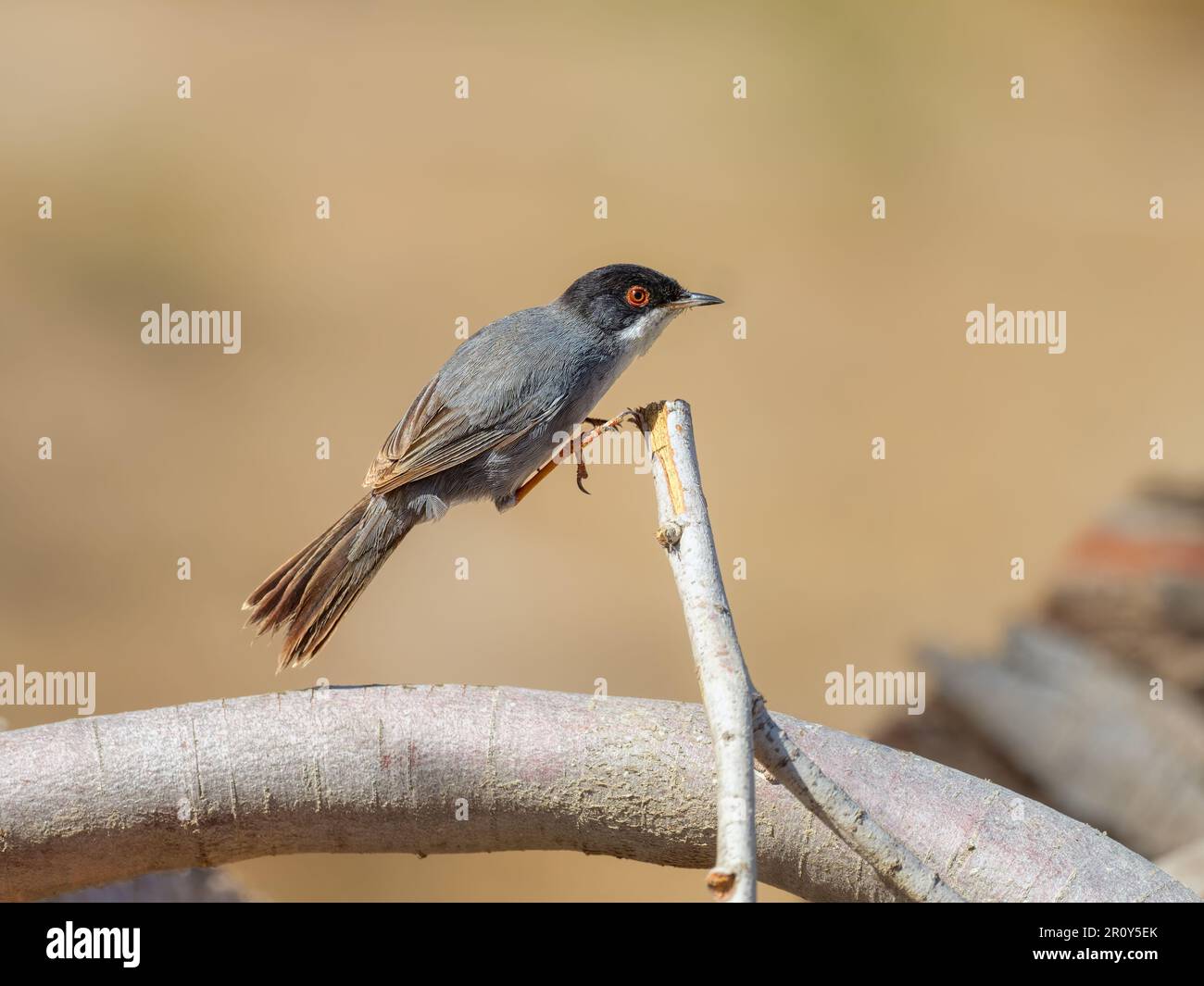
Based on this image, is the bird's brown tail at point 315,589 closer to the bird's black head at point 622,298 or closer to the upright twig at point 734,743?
the bird's black head at point 622,298

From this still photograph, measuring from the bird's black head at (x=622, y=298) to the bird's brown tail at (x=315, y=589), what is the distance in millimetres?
1067

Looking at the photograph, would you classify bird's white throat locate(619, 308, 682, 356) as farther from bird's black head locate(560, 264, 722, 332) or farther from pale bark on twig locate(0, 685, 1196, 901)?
pale bark on twig locate(0, 685, 1196, 901)

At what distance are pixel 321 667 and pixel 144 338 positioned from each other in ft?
12.3

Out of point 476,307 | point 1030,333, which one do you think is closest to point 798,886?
point 476,307

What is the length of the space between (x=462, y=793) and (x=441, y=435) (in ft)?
4.62

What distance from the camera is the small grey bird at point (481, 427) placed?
3752 mm

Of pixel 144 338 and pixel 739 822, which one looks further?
pixel 144 338

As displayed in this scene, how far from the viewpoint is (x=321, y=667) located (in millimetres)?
8500

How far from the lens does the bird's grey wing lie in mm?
3883

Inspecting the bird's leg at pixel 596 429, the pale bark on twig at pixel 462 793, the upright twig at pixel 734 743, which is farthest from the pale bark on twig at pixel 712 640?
the pale bark on twig at pixel 462 793

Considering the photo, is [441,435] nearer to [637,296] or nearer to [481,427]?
[481,427]

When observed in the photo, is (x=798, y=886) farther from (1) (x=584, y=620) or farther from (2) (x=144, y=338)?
(2) (x=144, y=338)

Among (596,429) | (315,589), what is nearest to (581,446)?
(596,429)

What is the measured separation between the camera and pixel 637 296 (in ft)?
14.0
